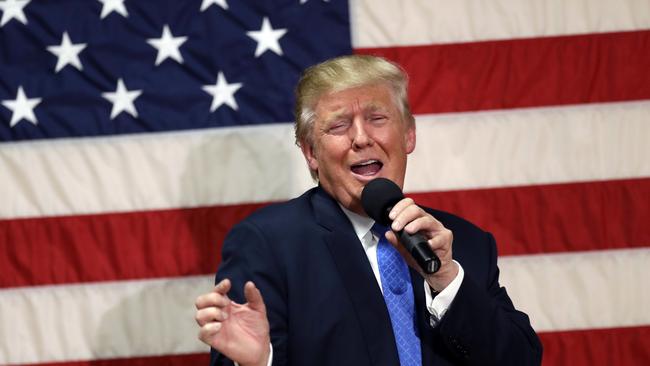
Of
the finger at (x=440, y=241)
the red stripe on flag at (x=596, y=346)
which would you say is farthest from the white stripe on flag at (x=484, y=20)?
the finger at (x=440, y=241)

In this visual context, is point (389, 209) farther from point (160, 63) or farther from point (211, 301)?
point (160, 63)

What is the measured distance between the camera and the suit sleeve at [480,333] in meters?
1.50

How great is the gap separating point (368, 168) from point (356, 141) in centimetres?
7

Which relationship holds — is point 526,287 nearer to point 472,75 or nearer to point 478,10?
point 472,75

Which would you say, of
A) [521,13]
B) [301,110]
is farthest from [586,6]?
[301,110]

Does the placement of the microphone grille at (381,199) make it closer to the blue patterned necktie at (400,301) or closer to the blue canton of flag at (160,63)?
the blue patterned necktie at (400,301)

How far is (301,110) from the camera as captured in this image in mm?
1790

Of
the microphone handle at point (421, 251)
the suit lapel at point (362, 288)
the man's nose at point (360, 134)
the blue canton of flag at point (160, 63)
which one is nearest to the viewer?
the microphone handle at point (421, 251)

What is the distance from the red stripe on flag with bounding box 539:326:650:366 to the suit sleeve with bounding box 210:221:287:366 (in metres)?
1.12

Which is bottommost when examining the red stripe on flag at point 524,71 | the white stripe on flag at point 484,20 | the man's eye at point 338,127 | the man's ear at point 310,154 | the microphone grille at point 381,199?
the microphone grille at point 381,199

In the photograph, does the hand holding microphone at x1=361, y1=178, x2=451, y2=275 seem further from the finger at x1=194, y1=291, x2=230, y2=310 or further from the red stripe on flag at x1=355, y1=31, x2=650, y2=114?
the red stripe on flag at x1=355, y1=31, x2=650, y2=114

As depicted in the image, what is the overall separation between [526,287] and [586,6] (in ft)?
2.71

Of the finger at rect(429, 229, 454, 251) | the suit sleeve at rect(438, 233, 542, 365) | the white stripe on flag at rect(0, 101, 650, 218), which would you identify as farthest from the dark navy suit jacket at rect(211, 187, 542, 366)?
the white stripe on flag at rect(0, 101, 650, 218)

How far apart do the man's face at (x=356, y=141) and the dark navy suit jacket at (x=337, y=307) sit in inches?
3.0
